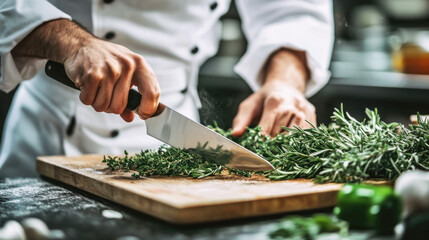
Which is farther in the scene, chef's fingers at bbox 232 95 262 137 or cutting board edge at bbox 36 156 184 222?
chef's fingers at bbox 232 95 262 137

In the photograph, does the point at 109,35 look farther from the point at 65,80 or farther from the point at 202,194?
the point at 202,194

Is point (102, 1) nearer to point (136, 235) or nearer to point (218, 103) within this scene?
point (218, 103)

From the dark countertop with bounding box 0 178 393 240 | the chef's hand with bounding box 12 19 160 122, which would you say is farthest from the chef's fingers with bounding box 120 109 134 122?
the dark countertop with bounding box 0 178 393 240

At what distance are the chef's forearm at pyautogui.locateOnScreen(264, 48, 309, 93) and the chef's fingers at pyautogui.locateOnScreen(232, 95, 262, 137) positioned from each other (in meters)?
0.17

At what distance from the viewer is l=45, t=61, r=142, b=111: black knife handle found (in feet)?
4.53

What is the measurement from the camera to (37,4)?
1548 millimetres

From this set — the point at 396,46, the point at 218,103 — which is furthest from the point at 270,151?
the point at 396,46

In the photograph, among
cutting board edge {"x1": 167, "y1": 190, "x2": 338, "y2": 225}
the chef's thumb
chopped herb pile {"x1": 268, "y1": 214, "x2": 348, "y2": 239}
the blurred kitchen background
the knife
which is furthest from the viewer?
the blurred kitchen background

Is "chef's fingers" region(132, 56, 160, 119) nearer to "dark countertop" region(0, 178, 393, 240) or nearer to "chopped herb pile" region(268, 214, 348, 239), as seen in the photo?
"dark countertop" region(0, 178, 393, 240)

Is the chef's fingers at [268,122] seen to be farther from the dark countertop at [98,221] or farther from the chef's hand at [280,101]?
the dark countertop at [98,221]

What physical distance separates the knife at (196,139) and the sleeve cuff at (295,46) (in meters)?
0.85

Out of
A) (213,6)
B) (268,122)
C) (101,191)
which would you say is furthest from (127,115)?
(213,6)

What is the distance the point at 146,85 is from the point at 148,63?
0.72m

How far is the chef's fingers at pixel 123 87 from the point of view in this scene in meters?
1.32
